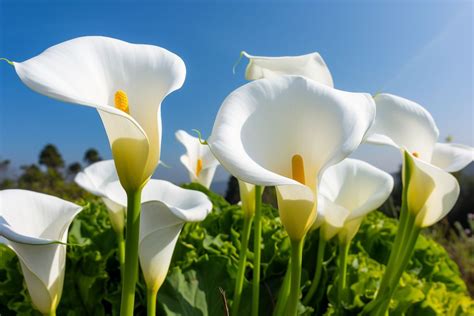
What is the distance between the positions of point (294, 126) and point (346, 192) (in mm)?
396

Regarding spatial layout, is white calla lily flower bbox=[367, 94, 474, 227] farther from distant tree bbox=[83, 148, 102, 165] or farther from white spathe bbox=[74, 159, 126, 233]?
distant tree bbox=[83, 148, 102, 165]

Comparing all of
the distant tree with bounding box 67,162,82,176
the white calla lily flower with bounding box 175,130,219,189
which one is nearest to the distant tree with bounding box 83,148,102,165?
the distant tree with bounding box 67,162,82,176

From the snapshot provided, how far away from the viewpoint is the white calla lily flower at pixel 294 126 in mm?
545

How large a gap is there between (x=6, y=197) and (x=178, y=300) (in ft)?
1.20

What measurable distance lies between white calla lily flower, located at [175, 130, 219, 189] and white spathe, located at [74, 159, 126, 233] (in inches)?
12.5

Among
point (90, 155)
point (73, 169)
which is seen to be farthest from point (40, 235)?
point (90, 155)

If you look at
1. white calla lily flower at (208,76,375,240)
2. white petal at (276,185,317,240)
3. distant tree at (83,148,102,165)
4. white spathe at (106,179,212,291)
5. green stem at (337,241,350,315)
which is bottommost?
distant tree at (83,148,102,165)

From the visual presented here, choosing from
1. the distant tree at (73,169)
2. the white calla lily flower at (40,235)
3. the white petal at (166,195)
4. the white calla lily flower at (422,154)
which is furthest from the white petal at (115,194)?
the distant tree at (73,169)

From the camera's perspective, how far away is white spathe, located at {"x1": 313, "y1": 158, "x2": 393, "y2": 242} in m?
0.87

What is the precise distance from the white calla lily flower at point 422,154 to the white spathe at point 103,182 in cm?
55

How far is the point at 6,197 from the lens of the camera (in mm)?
738

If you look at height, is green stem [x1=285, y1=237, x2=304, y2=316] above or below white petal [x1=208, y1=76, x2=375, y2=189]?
below

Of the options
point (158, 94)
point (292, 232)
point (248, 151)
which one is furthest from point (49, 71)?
point (292, 232)

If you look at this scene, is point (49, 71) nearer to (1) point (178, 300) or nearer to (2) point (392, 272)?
(1) point (178, 300)
